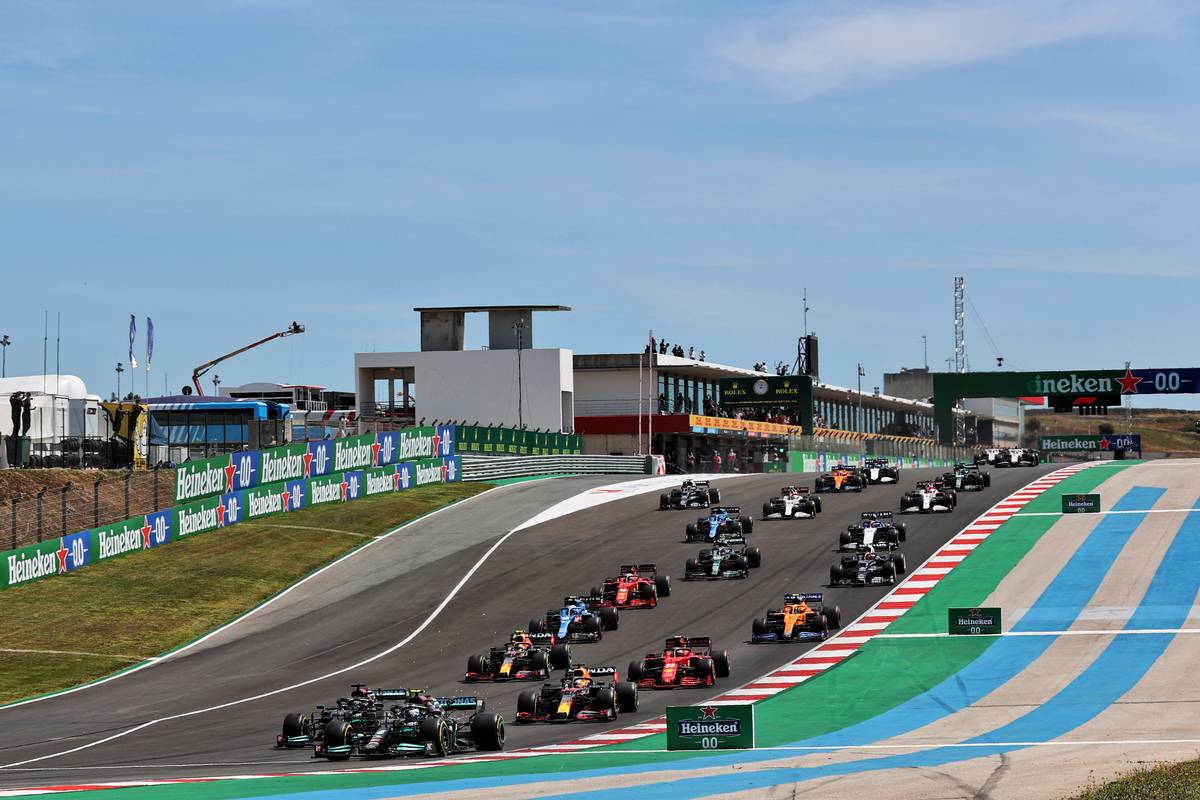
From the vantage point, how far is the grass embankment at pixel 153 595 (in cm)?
3325

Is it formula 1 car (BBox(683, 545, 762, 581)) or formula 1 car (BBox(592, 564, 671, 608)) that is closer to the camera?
formula 1 car (BBox(592, 564, 671, 608))

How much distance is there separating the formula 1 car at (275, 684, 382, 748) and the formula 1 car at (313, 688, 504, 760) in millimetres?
213

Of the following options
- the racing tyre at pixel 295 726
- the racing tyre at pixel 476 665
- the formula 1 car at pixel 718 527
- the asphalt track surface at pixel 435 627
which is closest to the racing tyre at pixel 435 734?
the asphalt track surface at pixel 435 627

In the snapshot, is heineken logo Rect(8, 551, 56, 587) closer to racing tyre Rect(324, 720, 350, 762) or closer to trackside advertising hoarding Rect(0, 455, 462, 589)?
trackside advertising hoarding Rect(0, 455, 462, 589)

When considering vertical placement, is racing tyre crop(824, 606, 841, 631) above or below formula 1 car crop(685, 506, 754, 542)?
below

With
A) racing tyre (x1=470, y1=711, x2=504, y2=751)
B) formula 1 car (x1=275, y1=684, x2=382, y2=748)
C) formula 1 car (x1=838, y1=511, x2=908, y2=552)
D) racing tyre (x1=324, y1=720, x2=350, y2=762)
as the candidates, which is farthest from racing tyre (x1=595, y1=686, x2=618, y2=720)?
formula 1 car (x1=838, y1=511, x2=908, y2=552)

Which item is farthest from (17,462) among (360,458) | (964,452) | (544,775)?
(964,452)

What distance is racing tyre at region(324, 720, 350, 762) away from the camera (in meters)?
21.3

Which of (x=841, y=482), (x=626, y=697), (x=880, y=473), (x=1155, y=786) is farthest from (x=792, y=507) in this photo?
(x=1155, y=786)

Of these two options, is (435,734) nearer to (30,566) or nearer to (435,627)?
(435,627)

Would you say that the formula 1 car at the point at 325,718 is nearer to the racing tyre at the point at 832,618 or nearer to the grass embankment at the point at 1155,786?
the grass embankment at the point at 1155,786

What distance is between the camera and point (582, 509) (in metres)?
51.7

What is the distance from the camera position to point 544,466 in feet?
218

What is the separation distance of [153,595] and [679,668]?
1676 cm
